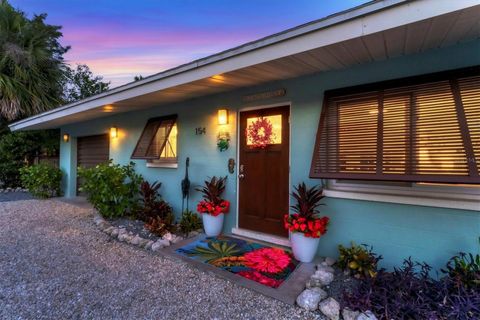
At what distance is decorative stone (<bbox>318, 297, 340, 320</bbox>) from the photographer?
233cm

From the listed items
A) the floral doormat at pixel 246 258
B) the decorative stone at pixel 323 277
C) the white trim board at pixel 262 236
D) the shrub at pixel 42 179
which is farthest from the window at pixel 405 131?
the shrub at pixel 42 179

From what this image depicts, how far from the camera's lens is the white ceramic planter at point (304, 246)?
3311 millimetres

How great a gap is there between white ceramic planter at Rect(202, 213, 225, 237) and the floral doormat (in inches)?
6.9

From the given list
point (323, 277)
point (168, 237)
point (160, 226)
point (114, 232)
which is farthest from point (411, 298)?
point (114, 232)

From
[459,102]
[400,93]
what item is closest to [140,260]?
[400,93]

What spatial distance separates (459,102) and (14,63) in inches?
464

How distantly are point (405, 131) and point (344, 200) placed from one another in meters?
1.08

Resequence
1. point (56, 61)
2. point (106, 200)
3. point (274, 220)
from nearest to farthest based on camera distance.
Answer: point (274, 220) → point (106, 200) → point (56, 61)

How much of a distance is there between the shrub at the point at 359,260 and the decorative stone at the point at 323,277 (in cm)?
24

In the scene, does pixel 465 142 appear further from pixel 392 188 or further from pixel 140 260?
pixel 140 260

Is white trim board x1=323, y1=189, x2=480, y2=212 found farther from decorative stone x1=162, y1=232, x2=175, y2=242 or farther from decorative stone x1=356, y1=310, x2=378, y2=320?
decorative stone x1=162, y1=232, x2=175, y2=242

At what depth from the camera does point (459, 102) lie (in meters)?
2.50

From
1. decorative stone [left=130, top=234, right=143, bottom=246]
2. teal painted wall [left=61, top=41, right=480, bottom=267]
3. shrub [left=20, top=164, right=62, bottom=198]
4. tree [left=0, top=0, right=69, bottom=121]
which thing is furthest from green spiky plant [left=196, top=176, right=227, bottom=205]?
tree [left=0, top=0, right=69, bottom=121]

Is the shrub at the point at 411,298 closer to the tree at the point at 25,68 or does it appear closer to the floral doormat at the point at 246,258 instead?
the floral doormat at the point at 246,258
